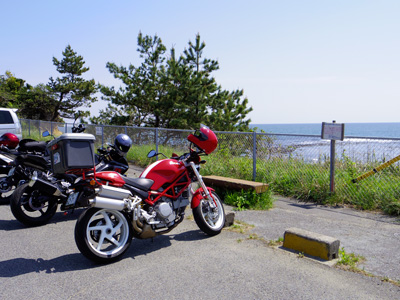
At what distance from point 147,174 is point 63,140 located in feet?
3.59

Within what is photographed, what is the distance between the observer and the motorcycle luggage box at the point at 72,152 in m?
4.02

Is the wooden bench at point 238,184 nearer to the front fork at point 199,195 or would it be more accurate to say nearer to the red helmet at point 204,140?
the front fork at point 199,195

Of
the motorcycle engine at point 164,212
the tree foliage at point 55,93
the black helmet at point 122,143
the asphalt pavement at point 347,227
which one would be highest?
the tree foliage at point 55,93

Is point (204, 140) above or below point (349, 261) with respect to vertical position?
above

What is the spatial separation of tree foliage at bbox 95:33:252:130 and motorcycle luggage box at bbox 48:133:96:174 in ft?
58.5

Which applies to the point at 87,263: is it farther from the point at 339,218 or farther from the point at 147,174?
the point at 339,218

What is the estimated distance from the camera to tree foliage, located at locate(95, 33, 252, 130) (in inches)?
891

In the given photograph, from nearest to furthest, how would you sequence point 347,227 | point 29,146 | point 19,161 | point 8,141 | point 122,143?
point 347,227 < point 122,143 < point 19,161 < point 29,146 < point 8,141

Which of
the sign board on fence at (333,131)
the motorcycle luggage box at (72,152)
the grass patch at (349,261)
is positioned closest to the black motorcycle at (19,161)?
the motorcycle luggage box at (72,152)

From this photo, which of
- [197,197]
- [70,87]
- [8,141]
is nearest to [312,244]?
[197,197]

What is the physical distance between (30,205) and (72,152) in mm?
1915

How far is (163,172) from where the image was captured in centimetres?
466

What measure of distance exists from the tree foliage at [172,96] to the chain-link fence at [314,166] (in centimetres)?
1308

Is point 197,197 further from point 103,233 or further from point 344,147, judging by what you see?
point 344,147
